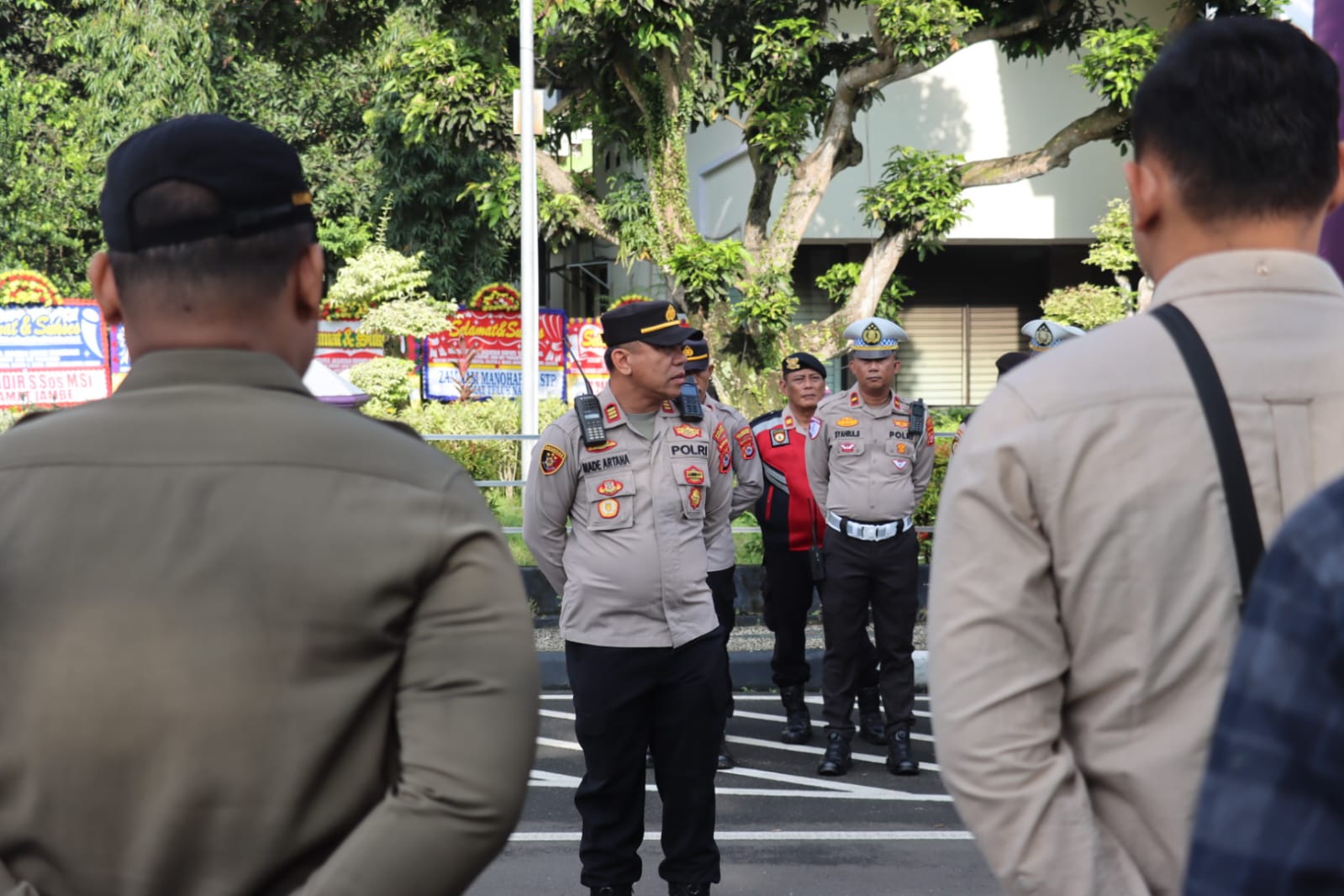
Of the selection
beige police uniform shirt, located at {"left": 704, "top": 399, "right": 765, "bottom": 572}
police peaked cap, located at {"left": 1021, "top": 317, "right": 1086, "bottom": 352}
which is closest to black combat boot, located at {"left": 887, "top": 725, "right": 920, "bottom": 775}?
beige police uniform shirt, located at {"left": 704, "top": 399, "right": 765, "bottom": 572}

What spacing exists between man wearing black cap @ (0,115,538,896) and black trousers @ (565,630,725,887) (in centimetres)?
328

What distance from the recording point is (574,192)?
18453 millimetres

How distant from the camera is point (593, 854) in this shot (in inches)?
196

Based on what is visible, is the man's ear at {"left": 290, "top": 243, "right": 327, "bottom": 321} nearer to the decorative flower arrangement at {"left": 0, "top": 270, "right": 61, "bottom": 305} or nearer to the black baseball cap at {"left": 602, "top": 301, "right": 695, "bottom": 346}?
the black baseball cap at {"left": 602, "top": 301, "right": 695, "bottom": 346}

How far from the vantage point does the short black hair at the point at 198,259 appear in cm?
175

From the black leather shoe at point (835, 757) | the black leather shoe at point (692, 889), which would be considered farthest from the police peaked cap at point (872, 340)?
the black leather shoe at point (692, 889)

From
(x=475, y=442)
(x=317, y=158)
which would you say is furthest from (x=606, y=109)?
(x=317, y=158)

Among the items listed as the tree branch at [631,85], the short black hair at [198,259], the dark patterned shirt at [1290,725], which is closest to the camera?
the dark patterned shirt at [1290,725]

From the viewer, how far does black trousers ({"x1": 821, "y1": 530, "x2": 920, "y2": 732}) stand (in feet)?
25.2

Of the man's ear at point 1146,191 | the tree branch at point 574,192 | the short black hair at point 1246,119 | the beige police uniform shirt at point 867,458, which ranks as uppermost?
the tree branch at point 574,192

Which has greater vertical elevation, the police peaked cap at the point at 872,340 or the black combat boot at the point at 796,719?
the police peaked cap at the point at 872,340

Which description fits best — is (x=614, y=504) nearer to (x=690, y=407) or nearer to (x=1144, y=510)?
(x=690, y=407)

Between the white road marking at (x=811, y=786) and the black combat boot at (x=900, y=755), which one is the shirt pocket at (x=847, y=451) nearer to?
the black combat boot at (x=900, y=755)

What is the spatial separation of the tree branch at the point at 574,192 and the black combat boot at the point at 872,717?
10514 millimetres
